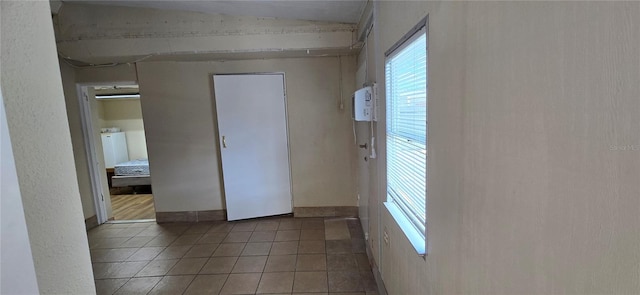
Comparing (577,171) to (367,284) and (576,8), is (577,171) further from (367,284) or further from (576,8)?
(367,284)

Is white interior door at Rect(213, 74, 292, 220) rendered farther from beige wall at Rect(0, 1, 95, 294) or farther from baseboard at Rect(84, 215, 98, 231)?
beige wall at Rect(0, 1, 95, 294)

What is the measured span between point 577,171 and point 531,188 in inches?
4.5

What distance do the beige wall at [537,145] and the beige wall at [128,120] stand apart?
24.8ft

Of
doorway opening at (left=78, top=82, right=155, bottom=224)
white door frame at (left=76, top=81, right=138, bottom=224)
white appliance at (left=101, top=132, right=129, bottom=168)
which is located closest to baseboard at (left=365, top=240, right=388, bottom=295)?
doorway opening at (left=78, top=82, right=155, bottom=224)

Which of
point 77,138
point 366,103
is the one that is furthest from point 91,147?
point 366,103

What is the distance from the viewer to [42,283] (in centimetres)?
60

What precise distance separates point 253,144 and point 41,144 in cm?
283

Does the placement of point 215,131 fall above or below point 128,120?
below

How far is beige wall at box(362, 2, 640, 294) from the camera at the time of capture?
42cm

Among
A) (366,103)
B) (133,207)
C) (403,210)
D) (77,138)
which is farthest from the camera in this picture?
(133,207)

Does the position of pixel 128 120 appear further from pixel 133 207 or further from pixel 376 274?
pixel 376 274

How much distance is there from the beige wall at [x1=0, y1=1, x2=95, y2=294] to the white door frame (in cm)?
323

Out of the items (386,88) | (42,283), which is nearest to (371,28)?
(386,88)

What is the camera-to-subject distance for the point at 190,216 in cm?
360
